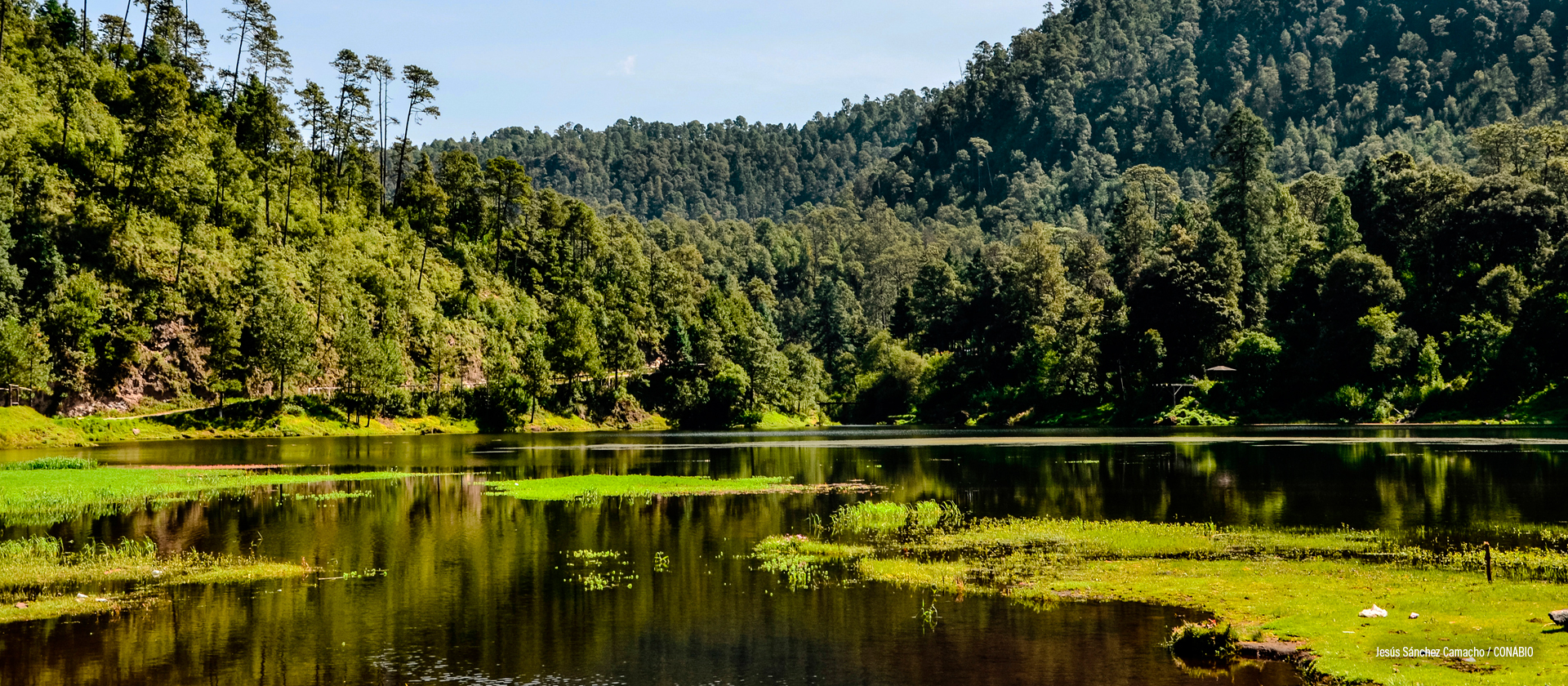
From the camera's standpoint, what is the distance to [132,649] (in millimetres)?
21859

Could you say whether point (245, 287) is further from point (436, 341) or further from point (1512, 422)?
point (1512, 422)

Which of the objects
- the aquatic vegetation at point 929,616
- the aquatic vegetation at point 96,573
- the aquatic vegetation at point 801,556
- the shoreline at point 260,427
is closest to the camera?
the aquatic vegetation at point 929,616

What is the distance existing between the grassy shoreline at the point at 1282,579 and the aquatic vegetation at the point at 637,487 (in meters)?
15.7

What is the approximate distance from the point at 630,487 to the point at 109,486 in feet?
80.3

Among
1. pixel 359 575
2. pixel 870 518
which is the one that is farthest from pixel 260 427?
pixel 359 575

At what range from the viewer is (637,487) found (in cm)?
5484

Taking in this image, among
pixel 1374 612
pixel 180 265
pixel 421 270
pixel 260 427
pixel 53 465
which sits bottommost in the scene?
pixel 260 427

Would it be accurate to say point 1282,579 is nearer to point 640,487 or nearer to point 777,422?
point 640,487

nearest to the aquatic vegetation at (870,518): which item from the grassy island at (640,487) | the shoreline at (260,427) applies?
the grassy island at (640,487)

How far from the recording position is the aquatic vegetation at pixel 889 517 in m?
39.2

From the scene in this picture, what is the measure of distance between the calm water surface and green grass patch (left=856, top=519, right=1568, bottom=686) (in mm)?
1700

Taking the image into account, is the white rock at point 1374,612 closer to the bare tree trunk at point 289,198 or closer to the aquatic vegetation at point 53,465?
the aquatic vegetation at point 53,465

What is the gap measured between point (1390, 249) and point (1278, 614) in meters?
137

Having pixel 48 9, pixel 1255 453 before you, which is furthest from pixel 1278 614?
pixel 48 9
